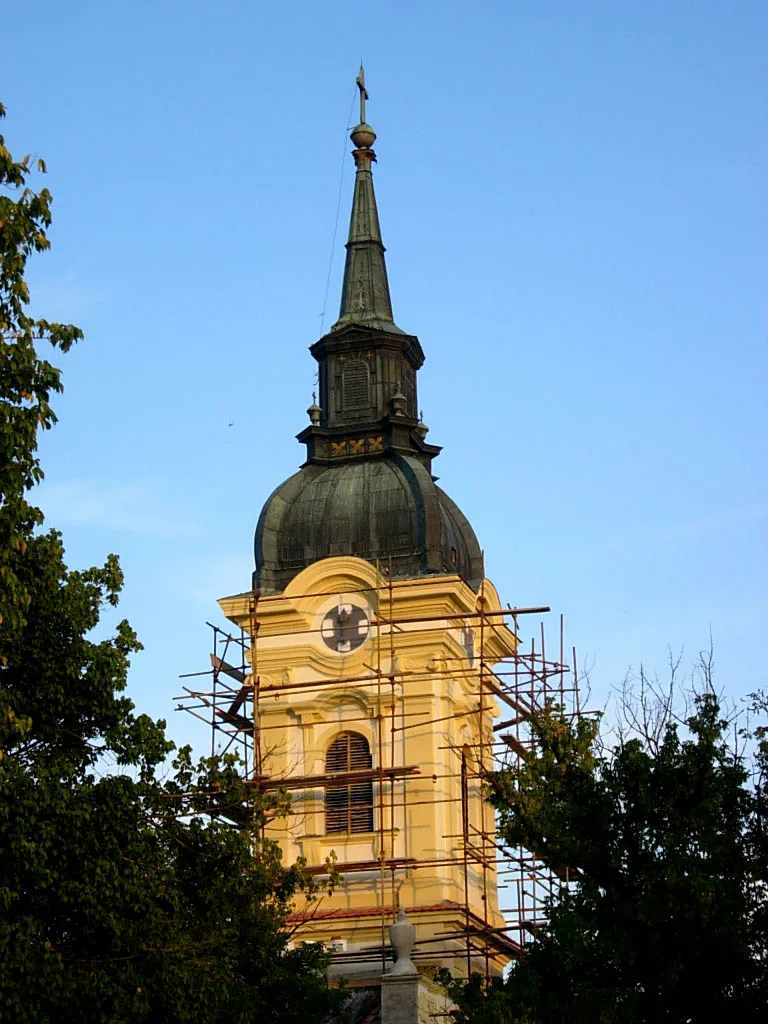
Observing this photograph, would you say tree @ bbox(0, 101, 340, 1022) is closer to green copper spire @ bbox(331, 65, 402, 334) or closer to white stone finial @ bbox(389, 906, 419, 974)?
white stone finial @ bbox(389, 906, 419, 974)

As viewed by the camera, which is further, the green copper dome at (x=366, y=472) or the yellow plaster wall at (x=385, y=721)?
the green copper dome at (x=366, y=472)

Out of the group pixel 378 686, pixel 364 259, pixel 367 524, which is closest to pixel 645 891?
pixel 378 686

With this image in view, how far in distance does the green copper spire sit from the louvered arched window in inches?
418

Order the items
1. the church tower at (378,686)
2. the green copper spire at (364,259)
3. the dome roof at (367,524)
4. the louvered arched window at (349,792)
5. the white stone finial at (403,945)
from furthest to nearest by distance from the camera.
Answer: the green copper spire at (364,259)
the dome roof at (367,524)
the louvered arched window at (349,792)
the church tower at (378,686)
the white stone finial at (403,945)

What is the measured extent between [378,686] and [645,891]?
15.8 meters

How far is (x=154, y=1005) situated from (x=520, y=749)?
19.0m

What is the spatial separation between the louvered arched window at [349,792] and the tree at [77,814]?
13312mm

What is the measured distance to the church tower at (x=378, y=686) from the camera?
157 feet

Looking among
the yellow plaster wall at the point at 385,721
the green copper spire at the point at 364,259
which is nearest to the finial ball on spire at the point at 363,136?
the green copper spire at the point at 364,259

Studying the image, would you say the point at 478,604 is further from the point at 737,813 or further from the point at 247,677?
the point at 737,813

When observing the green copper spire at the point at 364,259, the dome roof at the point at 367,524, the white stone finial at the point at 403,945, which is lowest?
the white stone finial at the point at 403,945

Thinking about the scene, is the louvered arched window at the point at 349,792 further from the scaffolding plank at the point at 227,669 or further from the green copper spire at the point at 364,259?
the green copper spire at the point at 364,259

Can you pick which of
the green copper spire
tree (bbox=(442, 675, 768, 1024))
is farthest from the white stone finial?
the green copper spire

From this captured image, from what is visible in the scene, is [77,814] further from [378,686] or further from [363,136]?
[363,136]
